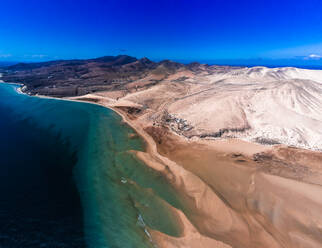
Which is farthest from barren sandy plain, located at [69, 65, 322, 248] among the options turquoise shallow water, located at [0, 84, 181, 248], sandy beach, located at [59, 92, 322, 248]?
turquoise shallow water, located at [0, 84, 181, 248]

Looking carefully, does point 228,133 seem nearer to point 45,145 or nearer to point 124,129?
point 124,129

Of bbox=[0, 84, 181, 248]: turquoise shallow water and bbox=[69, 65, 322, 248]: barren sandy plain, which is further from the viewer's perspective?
bbox=[69, 65, 322, 248]: barren sandy plain

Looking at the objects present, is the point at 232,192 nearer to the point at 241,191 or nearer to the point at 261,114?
the point at 241,191

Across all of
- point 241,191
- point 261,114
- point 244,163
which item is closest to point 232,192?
point 241,191

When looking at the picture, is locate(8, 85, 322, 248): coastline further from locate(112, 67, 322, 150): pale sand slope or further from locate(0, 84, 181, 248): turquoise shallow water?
locate(112, 67, 322, 150): pale sand slope

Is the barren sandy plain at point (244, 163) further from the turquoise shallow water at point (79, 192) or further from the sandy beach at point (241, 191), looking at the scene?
the turquoise shallow water at point (79, 192)

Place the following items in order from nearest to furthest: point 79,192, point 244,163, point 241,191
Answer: point 79,192, point 241,191, point 244,163
